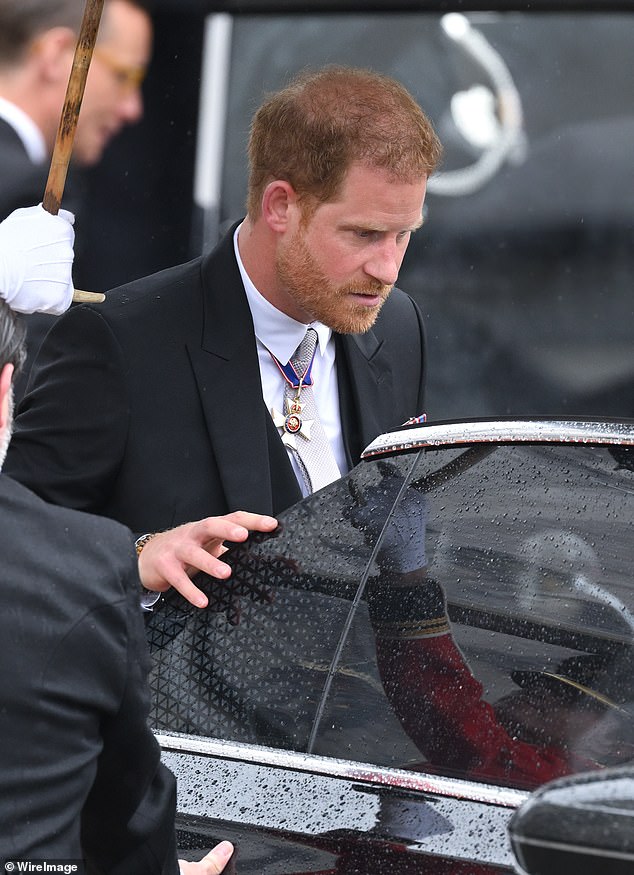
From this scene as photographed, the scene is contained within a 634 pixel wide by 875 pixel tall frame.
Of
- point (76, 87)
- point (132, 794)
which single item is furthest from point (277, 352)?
point (132, 794)

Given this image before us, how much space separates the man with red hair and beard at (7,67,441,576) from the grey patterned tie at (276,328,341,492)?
10 mm

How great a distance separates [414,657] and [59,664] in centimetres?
54

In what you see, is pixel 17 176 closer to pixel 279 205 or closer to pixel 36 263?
pixel 279 205

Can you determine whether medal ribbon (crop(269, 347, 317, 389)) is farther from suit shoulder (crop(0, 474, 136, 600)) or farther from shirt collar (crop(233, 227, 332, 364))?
suit shoulder (crop(0, 474, 136, 600))

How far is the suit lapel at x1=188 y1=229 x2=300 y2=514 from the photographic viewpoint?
2.45 meters

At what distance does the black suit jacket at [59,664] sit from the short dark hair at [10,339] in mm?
125

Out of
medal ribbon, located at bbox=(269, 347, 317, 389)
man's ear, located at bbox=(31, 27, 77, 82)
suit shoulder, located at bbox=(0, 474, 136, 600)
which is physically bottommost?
suit shoulder, located at bbox=(0, 474, 136, 600)

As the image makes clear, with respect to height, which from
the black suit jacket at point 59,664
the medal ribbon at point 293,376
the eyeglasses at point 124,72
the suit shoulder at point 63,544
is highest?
the eyeglasses at point 124,72

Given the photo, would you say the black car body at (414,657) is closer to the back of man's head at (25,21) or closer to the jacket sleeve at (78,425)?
the jacket sleeve at (78,425)

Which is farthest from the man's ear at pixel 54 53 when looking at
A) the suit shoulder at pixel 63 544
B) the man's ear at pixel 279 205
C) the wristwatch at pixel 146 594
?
the suit shoulder at pixel 63 544

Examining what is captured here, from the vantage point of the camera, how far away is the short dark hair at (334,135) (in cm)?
260

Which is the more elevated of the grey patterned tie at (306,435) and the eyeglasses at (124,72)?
the eyeglasses at (124,72)

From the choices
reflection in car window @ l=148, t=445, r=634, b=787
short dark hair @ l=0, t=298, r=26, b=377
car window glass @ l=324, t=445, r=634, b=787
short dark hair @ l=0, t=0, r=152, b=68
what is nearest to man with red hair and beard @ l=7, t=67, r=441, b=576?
reflection in car window @ l=148, t=445, r=634, b=787

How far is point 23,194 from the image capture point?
3.62 meters
